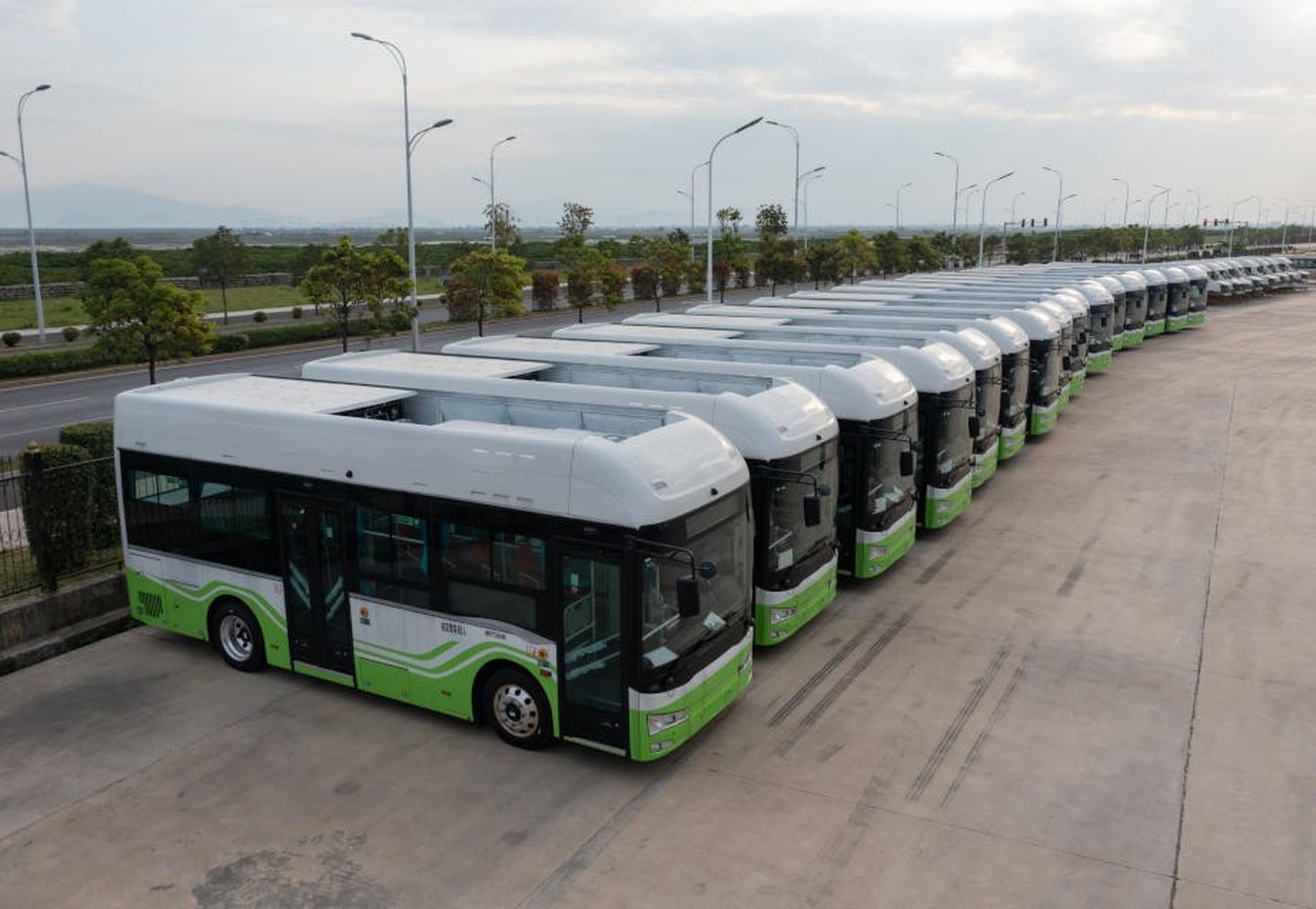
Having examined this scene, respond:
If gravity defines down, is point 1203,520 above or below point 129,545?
below

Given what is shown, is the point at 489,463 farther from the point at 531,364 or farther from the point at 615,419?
the point at 531,364

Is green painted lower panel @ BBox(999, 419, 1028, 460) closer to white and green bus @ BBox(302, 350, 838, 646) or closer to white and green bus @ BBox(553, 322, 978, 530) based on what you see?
white and green bus @ BBox(553, 322, 978, 530)

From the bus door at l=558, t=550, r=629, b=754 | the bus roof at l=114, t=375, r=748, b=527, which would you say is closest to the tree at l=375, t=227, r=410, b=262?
the bus roof at l=114, t=375, r=748, b=527

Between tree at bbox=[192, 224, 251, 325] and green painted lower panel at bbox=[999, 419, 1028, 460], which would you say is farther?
tree at bbox=[192, 224, 251, 325]

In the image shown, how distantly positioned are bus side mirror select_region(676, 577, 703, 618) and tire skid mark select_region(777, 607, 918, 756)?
7.67ft

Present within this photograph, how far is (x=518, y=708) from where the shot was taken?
9844mm

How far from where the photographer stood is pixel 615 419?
1134 cm

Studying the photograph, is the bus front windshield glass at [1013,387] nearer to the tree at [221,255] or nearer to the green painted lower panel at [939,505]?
the green painted lower panel at [939,505]

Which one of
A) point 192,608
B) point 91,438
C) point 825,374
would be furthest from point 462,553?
point 91,438

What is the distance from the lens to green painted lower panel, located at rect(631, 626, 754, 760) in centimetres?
909

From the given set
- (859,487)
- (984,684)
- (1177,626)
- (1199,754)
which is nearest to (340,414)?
(859,487)

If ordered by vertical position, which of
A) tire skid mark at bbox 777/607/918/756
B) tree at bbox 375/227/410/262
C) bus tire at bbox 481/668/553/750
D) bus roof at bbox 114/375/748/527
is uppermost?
tree at bbox 375/227/410/262

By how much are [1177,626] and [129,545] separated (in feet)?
41.2

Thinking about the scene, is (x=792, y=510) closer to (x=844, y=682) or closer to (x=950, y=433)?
(x=844, y=682)
